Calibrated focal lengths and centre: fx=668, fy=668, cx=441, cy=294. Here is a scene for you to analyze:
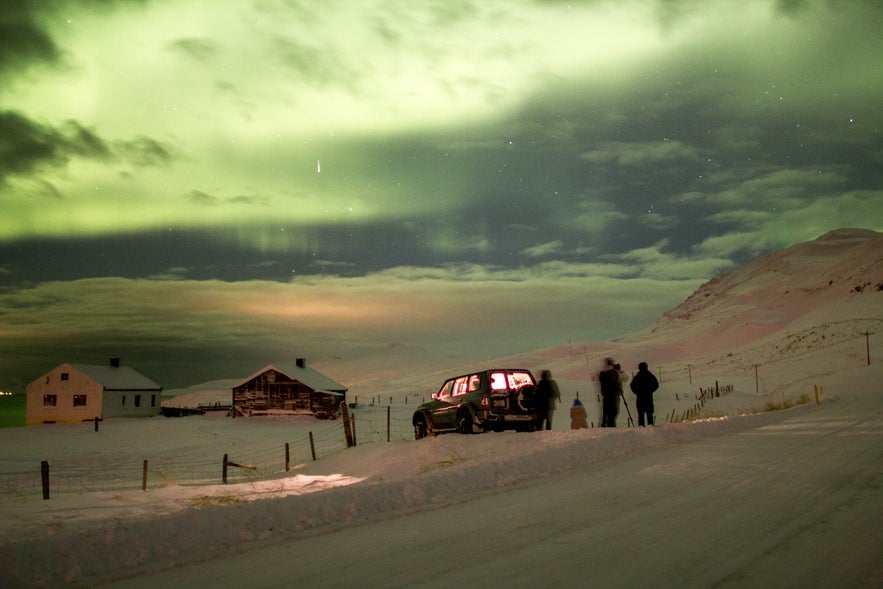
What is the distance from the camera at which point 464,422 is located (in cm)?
1920

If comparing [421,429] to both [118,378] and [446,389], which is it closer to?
[446,389]

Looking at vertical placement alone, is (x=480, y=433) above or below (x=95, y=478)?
above

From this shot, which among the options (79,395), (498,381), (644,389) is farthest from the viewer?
(79,395)

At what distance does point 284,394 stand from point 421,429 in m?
39.7

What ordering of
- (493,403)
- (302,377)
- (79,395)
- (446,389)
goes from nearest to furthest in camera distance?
(493,403)
(446,389)
(302,377)
(79,395)

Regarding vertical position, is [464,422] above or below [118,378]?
below

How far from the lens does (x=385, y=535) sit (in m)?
6.46

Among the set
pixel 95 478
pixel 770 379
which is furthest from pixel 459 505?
pixel 770 379

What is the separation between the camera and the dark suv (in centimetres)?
1852

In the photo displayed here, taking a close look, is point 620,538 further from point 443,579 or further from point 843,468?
point 843,468

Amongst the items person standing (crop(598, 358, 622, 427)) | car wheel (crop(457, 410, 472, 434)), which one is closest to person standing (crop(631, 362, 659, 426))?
person standing (crop(598, 358, 622, 427))

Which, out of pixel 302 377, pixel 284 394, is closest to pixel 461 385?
pixel 302 377

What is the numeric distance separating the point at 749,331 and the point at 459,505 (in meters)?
210

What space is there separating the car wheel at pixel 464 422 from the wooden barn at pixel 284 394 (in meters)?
40.3
